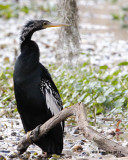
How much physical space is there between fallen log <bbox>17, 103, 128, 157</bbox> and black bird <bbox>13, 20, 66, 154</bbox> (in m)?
0.22

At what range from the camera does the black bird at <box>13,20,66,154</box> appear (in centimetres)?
412

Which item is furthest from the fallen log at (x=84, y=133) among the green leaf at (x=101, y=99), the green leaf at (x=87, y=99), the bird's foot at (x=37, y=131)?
the green leaf at (x=101, y=99)

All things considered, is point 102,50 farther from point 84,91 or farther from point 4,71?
point 84,91

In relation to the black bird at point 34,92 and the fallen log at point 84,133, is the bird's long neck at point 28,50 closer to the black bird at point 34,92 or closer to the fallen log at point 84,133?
the black bird at point 34,92

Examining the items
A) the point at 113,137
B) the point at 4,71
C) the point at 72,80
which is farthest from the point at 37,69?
the point at 4,71

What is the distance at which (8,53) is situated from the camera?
9180 mm

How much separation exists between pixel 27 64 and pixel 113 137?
1435mm

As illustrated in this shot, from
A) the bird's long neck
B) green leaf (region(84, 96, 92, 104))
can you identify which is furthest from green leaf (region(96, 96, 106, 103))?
the bird's long neck

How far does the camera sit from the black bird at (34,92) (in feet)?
13.5

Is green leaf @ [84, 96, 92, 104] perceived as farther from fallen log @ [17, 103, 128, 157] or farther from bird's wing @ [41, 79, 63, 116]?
fallen log @ [17, 103, 128, 157]

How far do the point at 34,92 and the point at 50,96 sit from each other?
0.21m

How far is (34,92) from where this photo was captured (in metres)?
4.14

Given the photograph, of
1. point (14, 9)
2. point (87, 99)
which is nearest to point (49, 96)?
point (87, 99)

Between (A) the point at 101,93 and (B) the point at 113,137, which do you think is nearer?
(B) the point at 113,137
